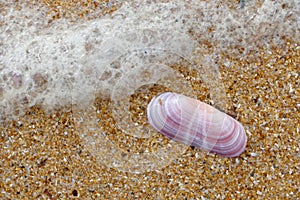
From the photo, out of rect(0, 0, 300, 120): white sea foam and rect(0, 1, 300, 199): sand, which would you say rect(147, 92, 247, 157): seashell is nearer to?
rect(0, 1, 300, 199): sand

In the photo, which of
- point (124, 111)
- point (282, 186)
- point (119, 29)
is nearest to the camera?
point (282, 186)

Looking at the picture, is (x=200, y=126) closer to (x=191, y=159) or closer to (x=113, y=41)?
(x=191, y=159)

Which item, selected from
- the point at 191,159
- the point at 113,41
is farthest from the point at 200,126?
the point at 113,41

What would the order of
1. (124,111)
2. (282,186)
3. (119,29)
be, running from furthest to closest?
1. (119,29)
2. (124,111)
3. (282,186)

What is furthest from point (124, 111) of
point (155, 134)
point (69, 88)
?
point (69, 88)

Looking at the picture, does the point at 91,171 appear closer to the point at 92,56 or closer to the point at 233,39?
the point at 92,56
